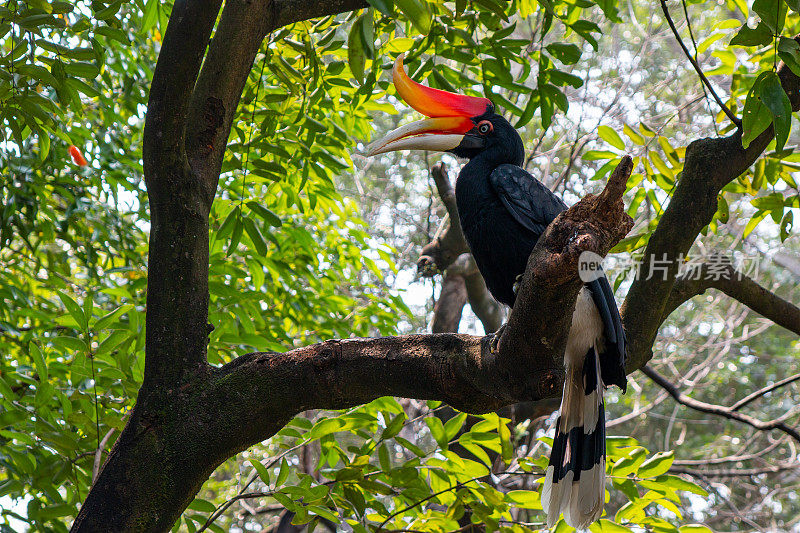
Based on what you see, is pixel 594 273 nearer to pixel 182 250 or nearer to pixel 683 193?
pixel 683 193

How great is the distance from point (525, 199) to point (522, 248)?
0.22m

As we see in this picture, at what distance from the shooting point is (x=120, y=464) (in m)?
1.99

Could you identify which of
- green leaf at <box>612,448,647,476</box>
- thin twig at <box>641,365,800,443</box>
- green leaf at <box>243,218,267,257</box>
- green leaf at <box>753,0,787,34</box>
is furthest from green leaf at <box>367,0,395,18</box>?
thin twig at <box>641,365,800,443</box>

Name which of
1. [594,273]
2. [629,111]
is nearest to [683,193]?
[594,273]

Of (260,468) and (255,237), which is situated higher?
(255,237)

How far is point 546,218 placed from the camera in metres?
3.03

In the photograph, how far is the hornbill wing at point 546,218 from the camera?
2.62m

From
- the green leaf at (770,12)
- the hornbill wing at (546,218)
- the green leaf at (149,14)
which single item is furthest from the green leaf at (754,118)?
the green leaf at (149,14)

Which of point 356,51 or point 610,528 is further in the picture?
point 610,528

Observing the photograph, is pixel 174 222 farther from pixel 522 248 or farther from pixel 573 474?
pixel 573 474

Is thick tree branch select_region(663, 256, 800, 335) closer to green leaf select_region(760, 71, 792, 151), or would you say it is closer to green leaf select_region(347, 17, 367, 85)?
green leaf select_region(760, 71, 792, 151)

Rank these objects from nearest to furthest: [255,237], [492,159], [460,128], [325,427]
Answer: [325,427] < [255,237] < [492,159] < [460,128]

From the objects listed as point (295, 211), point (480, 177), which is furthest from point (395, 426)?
point (295, 211)

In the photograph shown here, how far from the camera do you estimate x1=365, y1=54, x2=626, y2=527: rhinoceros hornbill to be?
2.66 m
